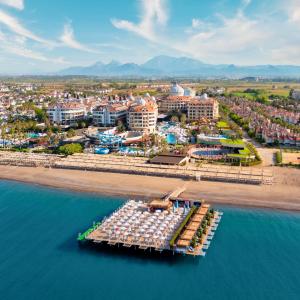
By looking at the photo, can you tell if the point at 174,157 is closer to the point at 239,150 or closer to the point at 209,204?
the point at 239,150

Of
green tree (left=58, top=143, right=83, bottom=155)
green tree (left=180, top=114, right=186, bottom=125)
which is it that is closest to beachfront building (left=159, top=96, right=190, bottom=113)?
green tree (left=180, top=114, right=186, bottom=125)

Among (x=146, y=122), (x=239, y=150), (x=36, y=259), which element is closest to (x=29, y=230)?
(x=36, y=259)

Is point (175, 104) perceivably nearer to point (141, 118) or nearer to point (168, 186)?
point (141, 118)

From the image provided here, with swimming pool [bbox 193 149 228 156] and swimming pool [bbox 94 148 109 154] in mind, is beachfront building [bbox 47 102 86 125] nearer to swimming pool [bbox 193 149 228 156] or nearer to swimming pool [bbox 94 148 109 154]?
swimming pool [bbox 94 148 109 154]

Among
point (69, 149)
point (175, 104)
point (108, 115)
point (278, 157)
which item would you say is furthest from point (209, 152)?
point (175, 104)

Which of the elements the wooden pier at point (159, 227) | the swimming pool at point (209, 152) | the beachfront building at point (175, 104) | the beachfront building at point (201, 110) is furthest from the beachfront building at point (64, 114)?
the wooden pier at point (159, 227)
